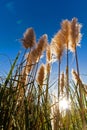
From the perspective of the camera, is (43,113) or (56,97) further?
(56,97)

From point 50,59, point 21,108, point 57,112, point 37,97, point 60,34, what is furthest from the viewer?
point 50,59

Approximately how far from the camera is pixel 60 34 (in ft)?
16.9

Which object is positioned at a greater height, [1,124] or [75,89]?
[75,89]

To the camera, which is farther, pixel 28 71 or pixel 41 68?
Result: pixel 41 68

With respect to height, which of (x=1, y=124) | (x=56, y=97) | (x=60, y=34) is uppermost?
(x=60, y=34)

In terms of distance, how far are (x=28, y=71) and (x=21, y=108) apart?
1.83m

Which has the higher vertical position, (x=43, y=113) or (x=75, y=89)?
(x=75, y=89)

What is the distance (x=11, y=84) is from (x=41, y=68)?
2445mm

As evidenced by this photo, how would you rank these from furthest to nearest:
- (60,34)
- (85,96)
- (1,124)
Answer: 1. (60,34)
2. (85,96)
3. (1,124)

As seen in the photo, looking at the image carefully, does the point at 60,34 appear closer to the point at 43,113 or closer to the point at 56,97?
the point at 56,97

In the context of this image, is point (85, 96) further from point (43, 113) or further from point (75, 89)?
point (43, 113)

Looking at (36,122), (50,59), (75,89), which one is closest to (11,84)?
(36,122)

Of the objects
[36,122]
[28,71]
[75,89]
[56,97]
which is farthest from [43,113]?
[28,71]

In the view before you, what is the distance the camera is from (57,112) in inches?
161
